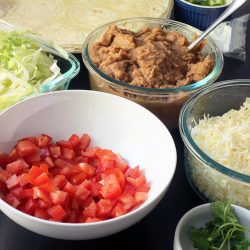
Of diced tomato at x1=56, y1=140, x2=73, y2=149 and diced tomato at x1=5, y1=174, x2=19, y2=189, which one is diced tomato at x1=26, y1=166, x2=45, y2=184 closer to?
diced tomato at x1=5, y1=174, x2=19, y2=189

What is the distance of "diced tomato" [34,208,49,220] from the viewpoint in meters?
1.16

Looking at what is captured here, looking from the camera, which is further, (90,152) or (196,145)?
(90,152)

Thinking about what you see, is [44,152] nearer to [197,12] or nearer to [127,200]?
[127,200]

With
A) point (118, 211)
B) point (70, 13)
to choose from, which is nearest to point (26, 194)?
point (118, 211)

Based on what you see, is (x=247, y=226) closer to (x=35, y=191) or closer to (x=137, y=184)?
(x=137, y=184)

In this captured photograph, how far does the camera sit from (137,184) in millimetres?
1311

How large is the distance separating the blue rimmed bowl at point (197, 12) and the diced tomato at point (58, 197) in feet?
4.37

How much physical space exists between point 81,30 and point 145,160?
83cm

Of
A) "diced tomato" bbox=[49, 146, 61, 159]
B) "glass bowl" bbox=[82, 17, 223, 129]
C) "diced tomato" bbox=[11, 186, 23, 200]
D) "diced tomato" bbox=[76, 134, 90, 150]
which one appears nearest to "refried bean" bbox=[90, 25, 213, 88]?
"glass bowl" bbox=[82, 17, 223, 129]

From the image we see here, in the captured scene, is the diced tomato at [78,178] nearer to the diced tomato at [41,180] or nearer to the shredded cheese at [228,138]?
the diced tomato at [41,180]

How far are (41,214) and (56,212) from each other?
42 millimetres

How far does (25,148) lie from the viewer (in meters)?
1.35

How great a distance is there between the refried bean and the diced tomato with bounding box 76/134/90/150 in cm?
25

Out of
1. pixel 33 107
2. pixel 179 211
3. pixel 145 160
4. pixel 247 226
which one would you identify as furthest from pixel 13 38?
pixel 247 226
